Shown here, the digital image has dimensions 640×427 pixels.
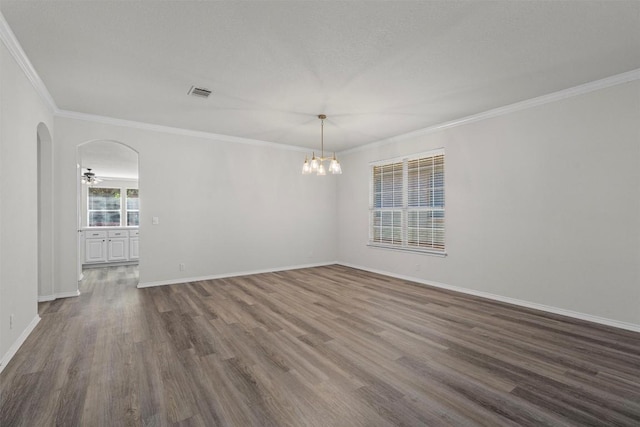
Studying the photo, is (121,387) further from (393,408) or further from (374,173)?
(374,173)

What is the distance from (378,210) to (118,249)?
6.58 meters

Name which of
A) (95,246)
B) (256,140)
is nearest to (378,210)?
(256,140)

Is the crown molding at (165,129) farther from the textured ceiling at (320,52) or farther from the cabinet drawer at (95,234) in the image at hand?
the cabinet drawer at (95,234)

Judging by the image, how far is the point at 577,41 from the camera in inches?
103

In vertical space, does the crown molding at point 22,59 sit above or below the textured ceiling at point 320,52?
below

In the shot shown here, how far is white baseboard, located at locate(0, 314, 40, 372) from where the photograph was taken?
2.43 metres

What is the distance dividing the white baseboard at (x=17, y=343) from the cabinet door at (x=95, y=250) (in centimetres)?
450

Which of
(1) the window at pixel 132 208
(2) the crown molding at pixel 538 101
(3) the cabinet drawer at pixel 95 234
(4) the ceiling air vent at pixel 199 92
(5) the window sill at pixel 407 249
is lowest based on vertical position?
(5) the window sill at pixel 407 249

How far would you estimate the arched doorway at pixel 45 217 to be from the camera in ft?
14.0

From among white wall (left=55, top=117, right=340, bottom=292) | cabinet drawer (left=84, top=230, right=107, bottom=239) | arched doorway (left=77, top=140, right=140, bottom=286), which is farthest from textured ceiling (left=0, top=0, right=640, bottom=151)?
cabinet drawer (left=84, top=230, right=107, bottom=239)

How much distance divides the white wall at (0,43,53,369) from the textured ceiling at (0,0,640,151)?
0.39 m

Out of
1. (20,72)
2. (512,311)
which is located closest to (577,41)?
(512,311)

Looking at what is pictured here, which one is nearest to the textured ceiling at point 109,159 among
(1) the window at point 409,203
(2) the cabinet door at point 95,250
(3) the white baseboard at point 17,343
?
(2) the cabinet door at point 95,250

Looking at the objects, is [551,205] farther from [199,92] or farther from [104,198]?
[104,198]
